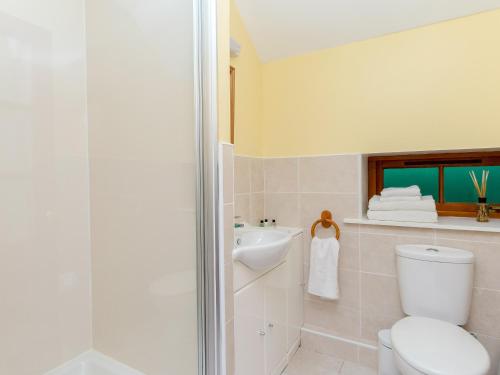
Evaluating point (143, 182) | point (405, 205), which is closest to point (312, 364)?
point (405, 205)

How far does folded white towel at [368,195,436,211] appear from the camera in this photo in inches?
63.5

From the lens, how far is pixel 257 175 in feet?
6.67

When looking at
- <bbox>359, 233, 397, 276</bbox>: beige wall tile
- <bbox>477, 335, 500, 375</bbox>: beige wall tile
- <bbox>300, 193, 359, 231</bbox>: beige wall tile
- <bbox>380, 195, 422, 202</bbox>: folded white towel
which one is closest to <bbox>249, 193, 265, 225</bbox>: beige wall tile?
<bbox>300, 193, 359, 231</bbox>: beige wall tile

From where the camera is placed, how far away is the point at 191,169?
105 centimetres

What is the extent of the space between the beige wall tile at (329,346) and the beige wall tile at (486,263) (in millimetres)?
837

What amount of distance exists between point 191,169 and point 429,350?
1.24m

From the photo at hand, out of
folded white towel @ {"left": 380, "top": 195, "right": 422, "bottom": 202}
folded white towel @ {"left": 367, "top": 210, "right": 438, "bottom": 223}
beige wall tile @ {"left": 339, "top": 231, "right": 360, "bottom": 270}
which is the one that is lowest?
beige wall tile @ {"left": 339, "top": 231, "right": 360, "bottom": 270}

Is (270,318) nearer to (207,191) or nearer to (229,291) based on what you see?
(229,291)

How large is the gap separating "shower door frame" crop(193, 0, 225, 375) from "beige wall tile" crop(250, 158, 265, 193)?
3.10ft

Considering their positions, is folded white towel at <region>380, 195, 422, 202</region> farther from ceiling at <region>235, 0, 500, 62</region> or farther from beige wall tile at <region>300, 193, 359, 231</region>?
ceiling at <region>235, 0, 500, 62</region>

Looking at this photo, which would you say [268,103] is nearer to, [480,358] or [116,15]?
[116,15]

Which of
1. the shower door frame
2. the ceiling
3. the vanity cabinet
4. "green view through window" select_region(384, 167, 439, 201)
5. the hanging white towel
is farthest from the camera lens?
"green view through window" select_region(384, 167, 439, 201)

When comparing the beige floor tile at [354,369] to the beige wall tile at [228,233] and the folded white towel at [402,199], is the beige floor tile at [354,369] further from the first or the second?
the beige wall tile at [228,233]

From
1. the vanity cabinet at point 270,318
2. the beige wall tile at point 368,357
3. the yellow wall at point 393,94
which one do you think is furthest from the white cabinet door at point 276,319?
the yellow wall at point 393,94
